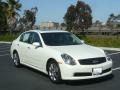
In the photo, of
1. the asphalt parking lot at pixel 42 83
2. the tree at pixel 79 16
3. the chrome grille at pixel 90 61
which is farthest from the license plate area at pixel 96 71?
the tree at pixel 79 16

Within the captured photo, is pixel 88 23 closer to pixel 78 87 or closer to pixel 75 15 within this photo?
pixel 75 15

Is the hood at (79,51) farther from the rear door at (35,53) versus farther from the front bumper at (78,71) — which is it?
the rear door at (35,53)

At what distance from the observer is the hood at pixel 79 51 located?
29.9 ft

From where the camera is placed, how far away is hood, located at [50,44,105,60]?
9109 mm

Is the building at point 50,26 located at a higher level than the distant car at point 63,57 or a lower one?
lower

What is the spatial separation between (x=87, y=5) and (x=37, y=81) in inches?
1193

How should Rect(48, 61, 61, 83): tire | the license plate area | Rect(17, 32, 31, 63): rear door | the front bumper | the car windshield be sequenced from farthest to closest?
Rect(17, 32, 31, 63): rear door, the car windshield, Rect(48, 61, 61, 83): tire, the license plate area, the front bumper

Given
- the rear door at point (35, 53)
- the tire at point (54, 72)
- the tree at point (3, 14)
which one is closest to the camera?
the tire at point (54, 72)

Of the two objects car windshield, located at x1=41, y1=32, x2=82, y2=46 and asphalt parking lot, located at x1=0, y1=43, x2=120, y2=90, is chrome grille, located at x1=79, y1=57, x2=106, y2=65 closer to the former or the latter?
asphalt parking lot, located at x1=0, y1=43, x2=120, y2=90

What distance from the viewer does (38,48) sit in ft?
34.5

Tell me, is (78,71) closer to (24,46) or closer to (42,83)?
(42,83)

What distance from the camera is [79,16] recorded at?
39906mm

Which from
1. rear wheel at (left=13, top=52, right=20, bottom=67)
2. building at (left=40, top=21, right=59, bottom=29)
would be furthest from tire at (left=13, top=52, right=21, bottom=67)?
building at (left=40, top=21, right=59, bottom=29)

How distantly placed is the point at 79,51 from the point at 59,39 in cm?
148
